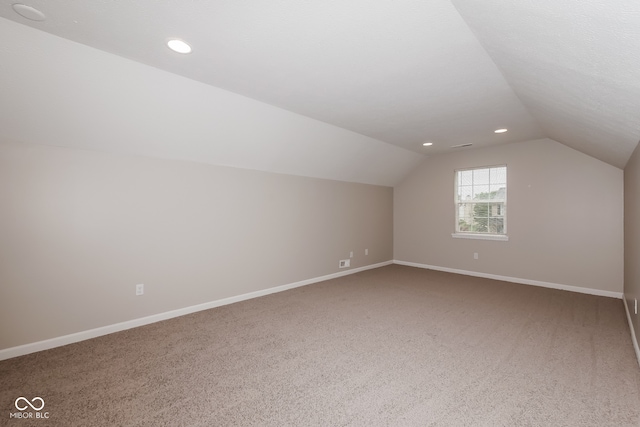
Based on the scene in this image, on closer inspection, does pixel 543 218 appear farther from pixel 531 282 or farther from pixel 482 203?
pixel 531 282

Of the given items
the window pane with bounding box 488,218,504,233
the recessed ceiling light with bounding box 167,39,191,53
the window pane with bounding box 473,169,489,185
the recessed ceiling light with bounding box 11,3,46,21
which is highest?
the recessed ceiling light with bounding box 167,39,191,53

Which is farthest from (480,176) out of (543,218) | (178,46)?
(178,46)

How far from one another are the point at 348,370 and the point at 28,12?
3.14 m

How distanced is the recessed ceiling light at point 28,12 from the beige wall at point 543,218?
5948 millimetres

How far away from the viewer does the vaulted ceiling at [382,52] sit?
1.41 m

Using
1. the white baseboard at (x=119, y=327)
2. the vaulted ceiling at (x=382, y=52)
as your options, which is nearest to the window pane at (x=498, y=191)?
the vaulted ceiling at (x=382, y=52)

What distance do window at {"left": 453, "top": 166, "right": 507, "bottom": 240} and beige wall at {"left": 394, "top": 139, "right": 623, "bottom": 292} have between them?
0.13m

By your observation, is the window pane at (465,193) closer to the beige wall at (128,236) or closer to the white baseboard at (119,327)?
the beige wall at (128,236)

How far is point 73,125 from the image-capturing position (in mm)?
2508

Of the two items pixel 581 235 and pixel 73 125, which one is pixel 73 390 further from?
pixel 581 235

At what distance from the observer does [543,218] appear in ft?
15.2

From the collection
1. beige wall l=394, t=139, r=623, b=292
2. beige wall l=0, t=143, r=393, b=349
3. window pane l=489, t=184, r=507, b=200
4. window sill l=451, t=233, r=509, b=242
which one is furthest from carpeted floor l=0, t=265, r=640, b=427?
window pane l=489, t=184, r=507, b=200

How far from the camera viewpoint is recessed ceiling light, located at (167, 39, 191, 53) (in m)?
1.92

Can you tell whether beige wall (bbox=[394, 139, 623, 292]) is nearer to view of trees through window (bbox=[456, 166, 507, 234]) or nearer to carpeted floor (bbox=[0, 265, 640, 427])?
view of trees through window (bbox=[456, 166, 507, 234])
